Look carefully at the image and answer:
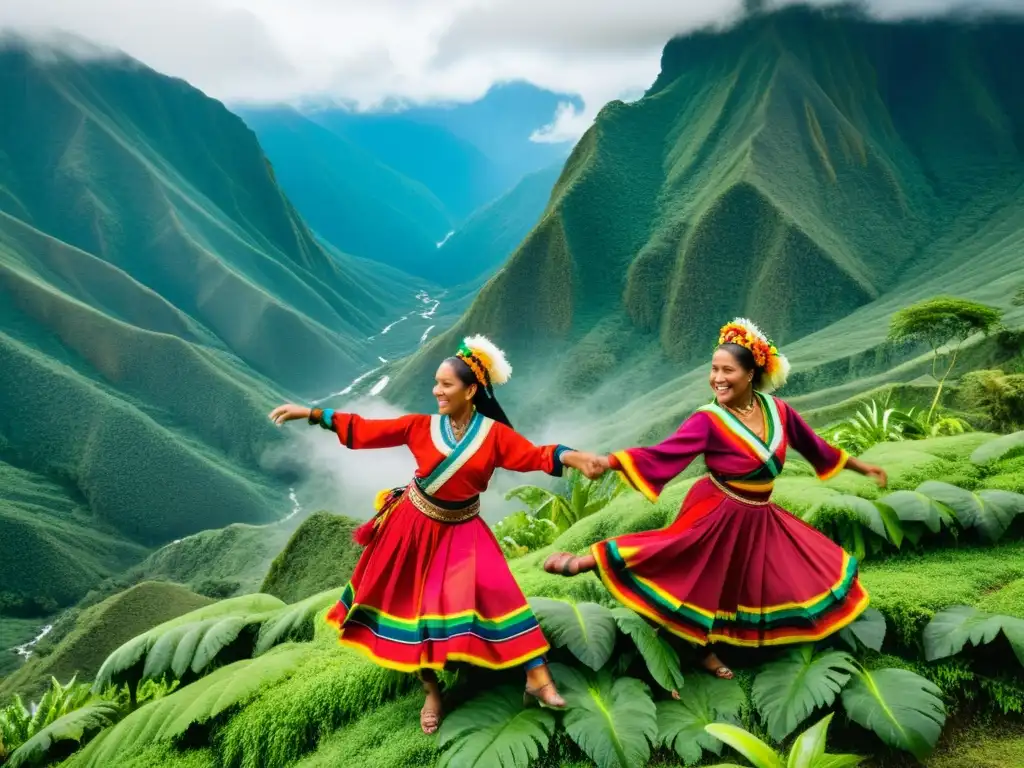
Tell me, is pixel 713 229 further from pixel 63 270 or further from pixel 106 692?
pixel 63 270

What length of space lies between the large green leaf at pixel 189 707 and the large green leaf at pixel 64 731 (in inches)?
9.0

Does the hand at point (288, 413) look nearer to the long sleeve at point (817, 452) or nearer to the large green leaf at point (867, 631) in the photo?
the long sleeve at point (817, 452)

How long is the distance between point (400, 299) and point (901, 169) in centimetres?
13169

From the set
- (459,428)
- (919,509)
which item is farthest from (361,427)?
(919,509)

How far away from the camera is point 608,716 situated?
3.69 meters

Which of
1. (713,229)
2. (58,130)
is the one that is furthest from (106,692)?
(58,130)

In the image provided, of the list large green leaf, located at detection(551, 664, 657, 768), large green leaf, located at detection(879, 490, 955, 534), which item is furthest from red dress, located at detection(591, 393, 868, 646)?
large green leaf, located at detection(879, 490, 955, 534)

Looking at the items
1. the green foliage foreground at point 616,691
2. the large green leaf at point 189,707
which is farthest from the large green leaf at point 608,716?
the large green leaf at point 189,707

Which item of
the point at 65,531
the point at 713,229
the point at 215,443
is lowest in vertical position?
the point at 65,531

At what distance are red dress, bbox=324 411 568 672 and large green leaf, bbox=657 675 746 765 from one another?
76 centimetres

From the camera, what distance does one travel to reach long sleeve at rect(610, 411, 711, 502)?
4047 millimetres

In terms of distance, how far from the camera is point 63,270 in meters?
104

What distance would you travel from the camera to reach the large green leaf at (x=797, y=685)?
363cm

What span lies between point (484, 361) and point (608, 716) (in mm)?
2087
